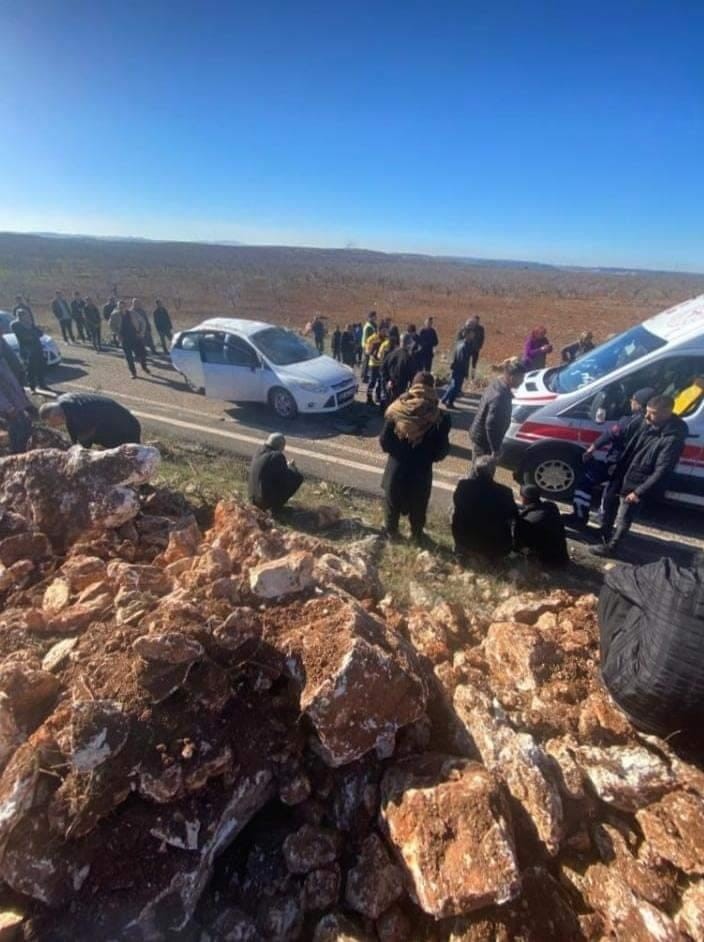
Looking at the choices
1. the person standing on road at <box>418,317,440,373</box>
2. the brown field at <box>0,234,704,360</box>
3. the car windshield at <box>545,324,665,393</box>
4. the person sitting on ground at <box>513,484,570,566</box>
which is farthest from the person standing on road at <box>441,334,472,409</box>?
the brown field at <box>0,234,704,360</box>

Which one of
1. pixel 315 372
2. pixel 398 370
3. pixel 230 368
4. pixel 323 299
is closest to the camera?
pixel 398 370

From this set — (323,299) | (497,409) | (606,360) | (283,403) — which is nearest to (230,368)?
(283,403)

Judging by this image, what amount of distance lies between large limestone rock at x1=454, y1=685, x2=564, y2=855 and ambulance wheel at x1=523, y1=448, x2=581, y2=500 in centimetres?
401

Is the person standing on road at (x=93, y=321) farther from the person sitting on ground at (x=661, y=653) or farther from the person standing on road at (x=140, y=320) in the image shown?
the person sitting on ground at (x=661, y=653)

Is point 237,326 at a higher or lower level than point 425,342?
higher

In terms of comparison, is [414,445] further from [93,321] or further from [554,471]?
[93,321]

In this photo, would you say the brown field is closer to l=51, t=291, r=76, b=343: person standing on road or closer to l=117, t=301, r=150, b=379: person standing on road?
l=51, t=291, r=76, b=343: person standing on road

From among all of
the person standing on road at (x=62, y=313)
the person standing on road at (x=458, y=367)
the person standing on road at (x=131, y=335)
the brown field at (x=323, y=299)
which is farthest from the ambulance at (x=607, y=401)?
the brown field at (x=323, y=299)

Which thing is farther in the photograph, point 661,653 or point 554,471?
point 554,471

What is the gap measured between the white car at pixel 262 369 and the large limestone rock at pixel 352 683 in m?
6.65

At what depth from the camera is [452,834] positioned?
223 centimetres

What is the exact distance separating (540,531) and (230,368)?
7164mm

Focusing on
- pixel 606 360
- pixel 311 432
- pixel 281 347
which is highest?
pixel 606 360

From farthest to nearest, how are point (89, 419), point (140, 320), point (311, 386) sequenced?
point (140, 320) → point (311, 386) → point (89, 419)
